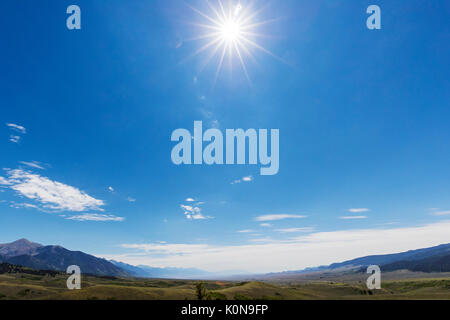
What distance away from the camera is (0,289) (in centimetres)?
16975

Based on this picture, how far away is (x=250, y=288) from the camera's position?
167 m
